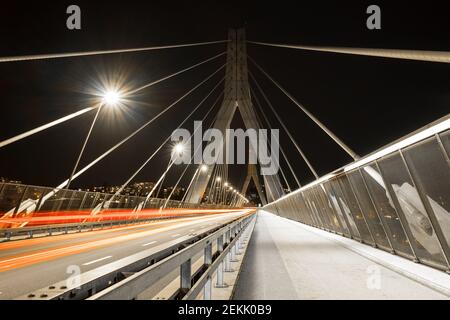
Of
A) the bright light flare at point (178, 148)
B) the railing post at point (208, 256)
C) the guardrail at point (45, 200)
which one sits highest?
the bright light flare at point (178, 148)

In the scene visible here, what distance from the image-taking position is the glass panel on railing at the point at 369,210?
11.6m

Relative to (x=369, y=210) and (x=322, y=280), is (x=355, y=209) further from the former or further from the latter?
(x=322, y=280)

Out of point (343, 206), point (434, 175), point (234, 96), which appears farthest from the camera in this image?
point (234, 96)

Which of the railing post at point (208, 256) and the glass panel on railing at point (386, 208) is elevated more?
the glass panel on railing at point (386, 208)

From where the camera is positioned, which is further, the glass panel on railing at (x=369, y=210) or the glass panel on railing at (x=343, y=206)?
the glass panel on railing at (x=343, y=206)

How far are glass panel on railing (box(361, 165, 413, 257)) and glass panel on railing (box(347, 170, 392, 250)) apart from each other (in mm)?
528

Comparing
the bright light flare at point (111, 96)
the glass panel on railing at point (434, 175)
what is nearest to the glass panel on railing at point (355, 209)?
the glass panel on railing at point (434, 175)

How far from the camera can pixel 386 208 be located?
10.5 meters

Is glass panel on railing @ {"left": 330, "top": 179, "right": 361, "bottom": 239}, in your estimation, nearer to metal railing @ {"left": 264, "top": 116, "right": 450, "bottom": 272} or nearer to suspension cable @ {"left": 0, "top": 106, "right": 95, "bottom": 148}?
metal railing @ {"left": 264, "top": 116, "right": 450, "bottom": 272}

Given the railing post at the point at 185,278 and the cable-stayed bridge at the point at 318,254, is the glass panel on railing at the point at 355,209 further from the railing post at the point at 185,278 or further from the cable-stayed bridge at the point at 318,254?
the railing post at the point at 185,278

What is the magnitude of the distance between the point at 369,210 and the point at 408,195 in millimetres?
3518

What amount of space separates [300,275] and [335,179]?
8058 mm

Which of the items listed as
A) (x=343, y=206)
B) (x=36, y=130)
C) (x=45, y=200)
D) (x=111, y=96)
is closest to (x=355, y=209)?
(x=343, y=206)

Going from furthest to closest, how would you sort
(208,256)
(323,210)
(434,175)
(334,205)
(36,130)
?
1. (323,210)
2. (334,205)
3. (36,130)
4. (434,175)
5. (208,256)
